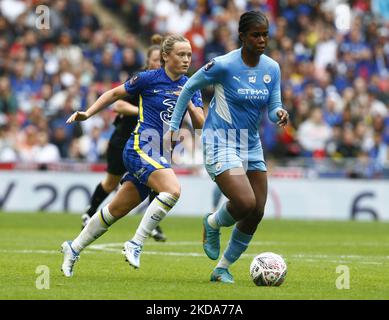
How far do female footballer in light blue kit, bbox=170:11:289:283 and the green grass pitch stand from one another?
69 centimetres

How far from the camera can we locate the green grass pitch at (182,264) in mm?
9055

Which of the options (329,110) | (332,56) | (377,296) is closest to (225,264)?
(377,296)

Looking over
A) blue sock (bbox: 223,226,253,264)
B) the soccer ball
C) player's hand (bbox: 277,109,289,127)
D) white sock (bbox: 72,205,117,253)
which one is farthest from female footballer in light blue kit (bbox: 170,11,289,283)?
white sock (bbox: 72,205,117,253)

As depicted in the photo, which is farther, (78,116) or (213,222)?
(213,222)

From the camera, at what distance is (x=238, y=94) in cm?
995

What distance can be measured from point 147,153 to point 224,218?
40.3 inches

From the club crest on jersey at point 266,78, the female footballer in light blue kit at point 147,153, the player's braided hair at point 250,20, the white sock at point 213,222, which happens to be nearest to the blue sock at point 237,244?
the white sock at point 213,222

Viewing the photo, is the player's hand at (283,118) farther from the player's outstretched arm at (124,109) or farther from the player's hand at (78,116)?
the player's outstretched arm at (124,109)

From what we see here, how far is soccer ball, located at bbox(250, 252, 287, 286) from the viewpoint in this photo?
386 inches

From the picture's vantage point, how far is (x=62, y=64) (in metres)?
25.7

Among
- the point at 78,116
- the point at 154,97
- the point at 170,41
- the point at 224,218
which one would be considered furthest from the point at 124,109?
the point at 224,218

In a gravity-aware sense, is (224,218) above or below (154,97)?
below

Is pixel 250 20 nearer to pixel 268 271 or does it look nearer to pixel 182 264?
pixel 268 271

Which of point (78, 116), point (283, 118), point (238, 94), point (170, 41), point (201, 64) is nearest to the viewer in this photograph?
point (283, 118)
